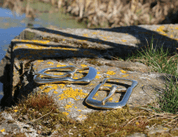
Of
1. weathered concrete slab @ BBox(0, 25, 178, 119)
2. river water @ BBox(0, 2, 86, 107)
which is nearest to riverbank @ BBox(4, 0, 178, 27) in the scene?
river water @ BBox(0, 2, 86, 107)

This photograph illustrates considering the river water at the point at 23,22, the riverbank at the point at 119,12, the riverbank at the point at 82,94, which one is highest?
the riverbank at the point at 119,12

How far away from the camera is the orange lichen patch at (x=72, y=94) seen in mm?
1789

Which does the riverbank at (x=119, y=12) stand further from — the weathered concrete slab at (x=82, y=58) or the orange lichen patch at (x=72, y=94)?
the orange lichen patch at (x=72, y=94)

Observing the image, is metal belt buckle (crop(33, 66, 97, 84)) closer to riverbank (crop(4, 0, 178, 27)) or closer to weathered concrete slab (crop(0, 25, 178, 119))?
weathered concrete slab (crop(0, 25, 178, 119))

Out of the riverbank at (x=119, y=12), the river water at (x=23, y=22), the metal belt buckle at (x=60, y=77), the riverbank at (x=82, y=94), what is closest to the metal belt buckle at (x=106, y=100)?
the riverbank at (x=82, y=94)

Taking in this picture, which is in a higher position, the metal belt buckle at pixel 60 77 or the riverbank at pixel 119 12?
the riverbank at pixel 119 12

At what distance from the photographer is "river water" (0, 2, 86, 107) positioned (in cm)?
529

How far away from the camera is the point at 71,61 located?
2645 mm

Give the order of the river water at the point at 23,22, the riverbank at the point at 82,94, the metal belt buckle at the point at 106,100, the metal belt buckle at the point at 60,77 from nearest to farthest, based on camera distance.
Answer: the riverbank at the point at 82,94 → the metal belt buckle at the point at 106,100 → the metal belt buckle at the point at 60,77 → the river water at the point at 23,22

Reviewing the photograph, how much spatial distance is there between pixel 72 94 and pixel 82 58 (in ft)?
3.22

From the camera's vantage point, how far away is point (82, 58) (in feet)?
8.95

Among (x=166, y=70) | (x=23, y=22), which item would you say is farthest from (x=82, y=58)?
(x=23, y=22)

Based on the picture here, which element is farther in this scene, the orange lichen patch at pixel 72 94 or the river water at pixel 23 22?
the river water at pixel 23 22

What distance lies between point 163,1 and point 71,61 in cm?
673
